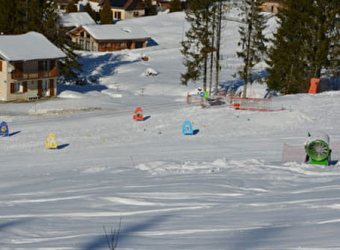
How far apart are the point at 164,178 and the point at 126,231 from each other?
727 cm

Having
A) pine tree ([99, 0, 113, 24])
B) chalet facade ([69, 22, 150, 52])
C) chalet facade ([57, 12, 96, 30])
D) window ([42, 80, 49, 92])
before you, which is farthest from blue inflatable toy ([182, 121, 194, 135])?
pine tree ([99, 0, 113, 24])

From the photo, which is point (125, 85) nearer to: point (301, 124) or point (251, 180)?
point (301, 124)

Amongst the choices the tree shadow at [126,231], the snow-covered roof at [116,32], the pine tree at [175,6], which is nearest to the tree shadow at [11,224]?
the tree shadow at [126,231]

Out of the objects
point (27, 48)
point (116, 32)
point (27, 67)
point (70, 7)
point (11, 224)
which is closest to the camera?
point (11, 224)

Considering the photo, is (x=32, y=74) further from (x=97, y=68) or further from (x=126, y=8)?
(x=126, y=8)

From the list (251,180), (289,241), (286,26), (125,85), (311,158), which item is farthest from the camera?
(125,85)

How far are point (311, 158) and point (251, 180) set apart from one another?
372 cm

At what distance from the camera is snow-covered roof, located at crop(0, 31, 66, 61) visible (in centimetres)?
4756

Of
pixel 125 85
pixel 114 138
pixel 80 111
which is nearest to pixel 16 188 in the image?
pixel 114 138

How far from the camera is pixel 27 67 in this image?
4891 centimetres

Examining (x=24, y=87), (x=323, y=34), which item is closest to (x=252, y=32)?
(x=323, y=34)

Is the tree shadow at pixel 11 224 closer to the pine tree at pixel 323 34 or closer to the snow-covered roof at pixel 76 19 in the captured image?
the pine tree at pixel 323 34

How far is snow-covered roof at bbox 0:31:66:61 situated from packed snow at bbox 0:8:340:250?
4.34 m

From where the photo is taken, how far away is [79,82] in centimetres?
5819
